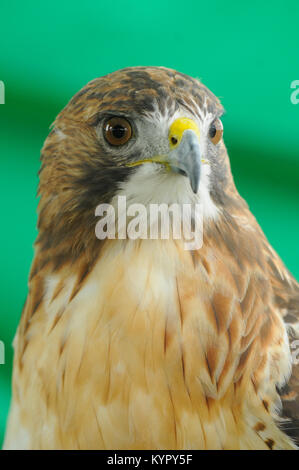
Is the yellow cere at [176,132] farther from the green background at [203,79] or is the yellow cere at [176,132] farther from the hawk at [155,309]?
the green background at [203,79]

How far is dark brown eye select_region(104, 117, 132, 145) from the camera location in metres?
0.74

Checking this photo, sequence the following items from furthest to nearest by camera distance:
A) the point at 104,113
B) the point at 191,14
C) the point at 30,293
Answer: the point at 191,14
the point at 30,293
the point at 104,113

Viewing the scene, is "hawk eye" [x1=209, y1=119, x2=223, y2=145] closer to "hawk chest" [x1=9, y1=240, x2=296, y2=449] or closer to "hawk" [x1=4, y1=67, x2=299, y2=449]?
"hawk" [x1=4, y1=67, x2=299, y2=449]

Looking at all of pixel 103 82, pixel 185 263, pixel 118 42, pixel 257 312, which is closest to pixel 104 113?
pixel 103 82

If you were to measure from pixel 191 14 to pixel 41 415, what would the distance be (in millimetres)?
850

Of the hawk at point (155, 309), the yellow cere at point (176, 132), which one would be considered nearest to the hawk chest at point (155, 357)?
the hawk at point (155, 309)

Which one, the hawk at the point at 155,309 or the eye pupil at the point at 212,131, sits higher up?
the eye pupil at the point at 212,131

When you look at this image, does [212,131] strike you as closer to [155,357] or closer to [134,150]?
[134,150]

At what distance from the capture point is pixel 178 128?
2.31ft

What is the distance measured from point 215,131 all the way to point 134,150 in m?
0.14

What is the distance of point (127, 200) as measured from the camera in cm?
75

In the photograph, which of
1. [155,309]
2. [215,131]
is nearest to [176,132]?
[215,131]

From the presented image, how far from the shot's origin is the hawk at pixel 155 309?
74cm

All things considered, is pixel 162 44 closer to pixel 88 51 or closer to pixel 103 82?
pixel 88 51
